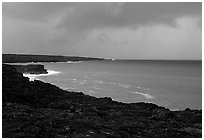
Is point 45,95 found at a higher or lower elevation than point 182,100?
higher

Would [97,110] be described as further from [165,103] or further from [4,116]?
[165,103]

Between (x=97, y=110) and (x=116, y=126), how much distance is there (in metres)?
6.81

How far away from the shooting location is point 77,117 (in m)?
27.6

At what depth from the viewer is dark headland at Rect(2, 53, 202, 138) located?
22.7 m

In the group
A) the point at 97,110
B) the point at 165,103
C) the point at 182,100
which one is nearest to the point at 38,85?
the point at 97,110

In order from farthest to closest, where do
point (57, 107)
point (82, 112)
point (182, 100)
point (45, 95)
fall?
point (182, 100) < point (45, 95) < point (57, 107) < point (82, 112)

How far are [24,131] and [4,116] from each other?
4923 mm

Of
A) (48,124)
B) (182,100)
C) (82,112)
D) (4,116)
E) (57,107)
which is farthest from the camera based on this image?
(182,100)

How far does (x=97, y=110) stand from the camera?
31750mm

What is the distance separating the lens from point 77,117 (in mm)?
27594

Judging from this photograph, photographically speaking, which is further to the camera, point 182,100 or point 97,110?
point 182,100

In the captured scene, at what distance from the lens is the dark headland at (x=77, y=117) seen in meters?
22.7

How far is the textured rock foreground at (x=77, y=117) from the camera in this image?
22.8 meters

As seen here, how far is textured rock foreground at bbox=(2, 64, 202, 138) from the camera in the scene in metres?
22.8
